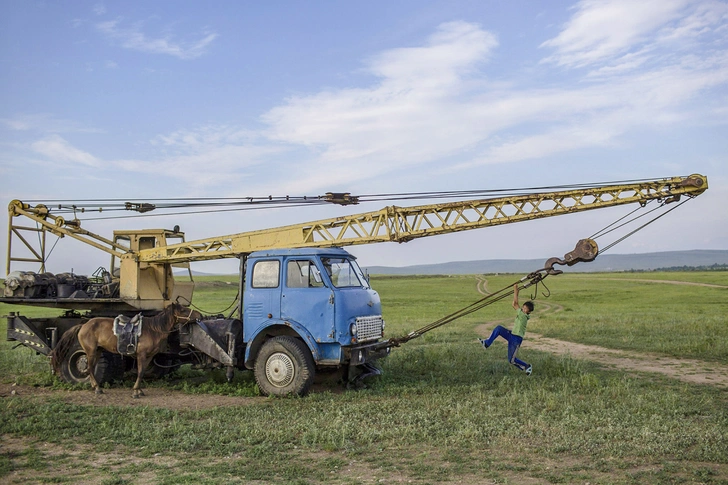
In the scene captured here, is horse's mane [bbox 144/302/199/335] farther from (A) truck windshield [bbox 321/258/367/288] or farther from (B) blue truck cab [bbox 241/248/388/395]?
(A) truck windshield [bbox 321/258/367/288]

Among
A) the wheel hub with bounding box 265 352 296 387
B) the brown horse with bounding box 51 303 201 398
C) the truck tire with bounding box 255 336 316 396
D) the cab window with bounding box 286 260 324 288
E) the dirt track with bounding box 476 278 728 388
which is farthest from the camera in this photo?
the dirt track with bounding box 476 278 728 388

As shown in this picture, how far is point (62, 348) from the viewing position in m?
13.8

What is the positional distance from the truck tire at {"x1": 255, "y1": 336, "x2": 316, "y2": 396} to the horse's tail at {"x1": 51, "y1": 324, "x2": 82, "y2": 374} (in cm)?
472

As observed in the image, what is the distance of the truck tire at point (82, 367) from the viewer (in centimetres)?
1371

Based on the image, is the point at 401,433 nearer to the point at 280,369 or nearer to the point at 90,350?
the point at 280,369

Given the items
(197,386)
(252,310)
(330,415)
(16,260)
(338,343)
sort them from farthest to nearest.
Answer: (16,260), (197,386), (252,310), (338,343), (330,415)

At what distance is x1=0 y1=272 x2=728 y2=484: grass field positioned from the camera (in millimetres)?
7156

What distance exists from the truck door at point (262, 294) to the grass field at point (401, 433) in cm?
148

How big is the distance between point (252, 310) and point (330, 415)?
3.41 m

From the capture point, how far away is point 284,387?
38.9 feet

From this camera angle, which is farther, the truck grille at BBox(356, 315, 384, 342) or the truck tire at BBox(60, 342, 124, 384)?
the truck tire at BBox(60, 342, 124, 384)

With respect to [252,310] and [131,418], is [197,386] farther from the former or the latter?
[131,418]

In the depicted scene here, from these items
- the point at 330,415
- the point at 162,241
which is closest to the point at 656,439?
the point at 330,415

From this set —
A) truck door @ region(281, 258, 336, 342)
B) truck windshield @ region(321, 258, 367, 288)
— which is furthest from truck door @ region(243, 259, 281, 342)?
truck windshield @ region(321, 258, 367, 288)
